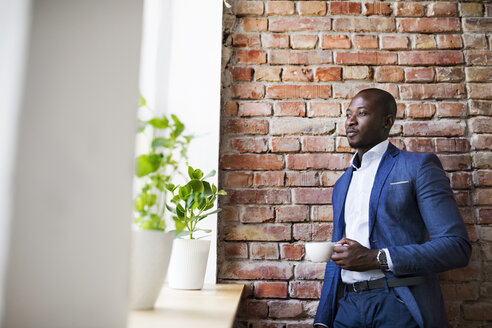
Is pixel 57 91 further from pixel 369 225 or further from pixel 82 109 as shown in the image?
pixel 369 225

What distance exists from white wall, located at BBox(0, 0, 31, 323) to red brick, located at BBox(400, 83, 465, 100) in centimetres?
177

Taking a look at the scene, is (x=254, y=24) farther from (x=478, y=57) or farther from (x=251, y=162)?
(x=478, y=57)

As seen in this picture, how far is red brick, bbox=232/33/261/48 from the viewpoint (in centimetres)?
200

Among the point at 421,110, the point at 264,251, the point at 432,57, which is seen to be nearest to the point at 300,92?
the point at 421,110

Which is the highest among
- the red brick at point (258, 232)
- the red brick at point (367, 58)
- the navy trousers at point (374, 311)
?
the red brick at point (367, 58)

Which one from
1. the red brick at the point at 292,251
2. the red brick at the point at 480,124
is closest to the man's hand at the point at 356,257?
the red brick at the point at 292,251

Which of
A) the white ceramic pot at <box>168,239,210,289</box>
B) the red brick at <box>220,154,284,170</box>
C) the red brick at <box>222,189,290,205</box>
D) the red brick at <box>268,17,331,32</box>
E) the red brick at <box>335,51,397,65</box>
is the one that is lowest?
the white ceramic pot at <box>168,239,210,289</box>

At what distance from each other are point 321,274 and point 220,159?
734 millimetres

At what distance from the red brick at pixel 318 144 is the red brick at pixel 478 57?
2.76ft

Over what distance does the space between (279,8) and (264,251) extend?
1.28 metres

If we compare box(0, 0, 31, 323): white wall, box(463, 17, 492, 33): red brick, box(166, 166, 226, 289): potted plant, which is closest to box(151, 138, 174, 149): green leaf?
box(0, 0, 31, 323): white wall

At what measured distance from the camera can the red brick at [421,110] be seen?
1901 millimetres

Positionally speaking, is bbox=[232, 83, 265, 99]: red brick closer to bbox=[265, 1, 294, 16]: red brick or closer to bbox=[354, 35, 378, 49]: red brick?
bbox=[265, 1, 294, 16]: red brick

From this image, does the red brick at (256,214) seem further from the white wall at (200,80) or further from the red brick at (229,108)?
the red brick at (229,108)
